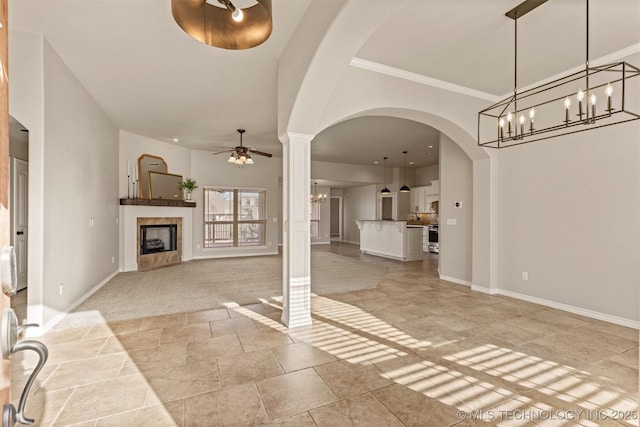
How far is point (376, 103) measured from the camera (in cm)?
364

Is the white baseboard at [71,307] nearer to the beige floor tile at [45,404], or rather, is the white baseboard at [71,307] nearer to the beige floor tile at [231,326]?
the beige floor tile at [45,404]

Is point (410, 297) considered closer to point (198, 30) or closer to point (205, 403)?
point (205, 403)

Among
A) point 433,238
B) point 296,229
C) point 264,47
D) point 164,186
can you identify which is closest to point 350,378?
point 296,229

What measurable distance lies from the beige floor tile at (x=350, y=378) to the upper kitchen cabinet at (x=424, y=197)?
328 inches

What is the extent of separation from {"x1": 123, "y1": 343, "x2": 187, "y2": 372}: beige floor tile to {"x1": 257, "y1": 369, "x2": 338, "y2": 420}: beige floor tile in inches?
33.7

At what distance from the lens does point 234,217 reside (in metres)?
8.73

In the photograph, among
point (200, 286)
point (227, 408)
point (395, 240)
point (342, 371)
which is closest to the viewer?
point (227, 408)

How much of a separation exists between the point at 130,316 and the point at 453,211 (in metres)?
5.21

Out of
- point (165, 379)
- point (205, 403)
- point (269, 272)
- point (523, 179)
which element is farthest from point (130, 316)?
point (523, 179)

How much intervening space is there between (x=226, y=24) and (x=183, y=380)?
2.38 m

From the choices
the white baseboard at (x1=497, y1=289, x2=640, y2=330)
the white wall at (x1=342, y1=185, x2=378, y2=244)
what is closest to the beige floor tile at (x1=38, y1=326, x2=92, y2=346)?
the white baseboard at (x1=497, y1=289, x2=640, y2=330)

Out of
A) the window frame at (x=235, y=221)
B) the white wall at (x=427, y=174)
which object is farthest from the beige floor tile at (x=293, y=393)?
the white wall at (x=427, y=174)

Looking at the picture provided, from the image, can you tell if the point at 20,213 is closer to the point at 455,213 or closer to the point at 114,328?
the point at 114,328

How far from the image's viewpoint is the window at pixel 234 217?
8461 mm
